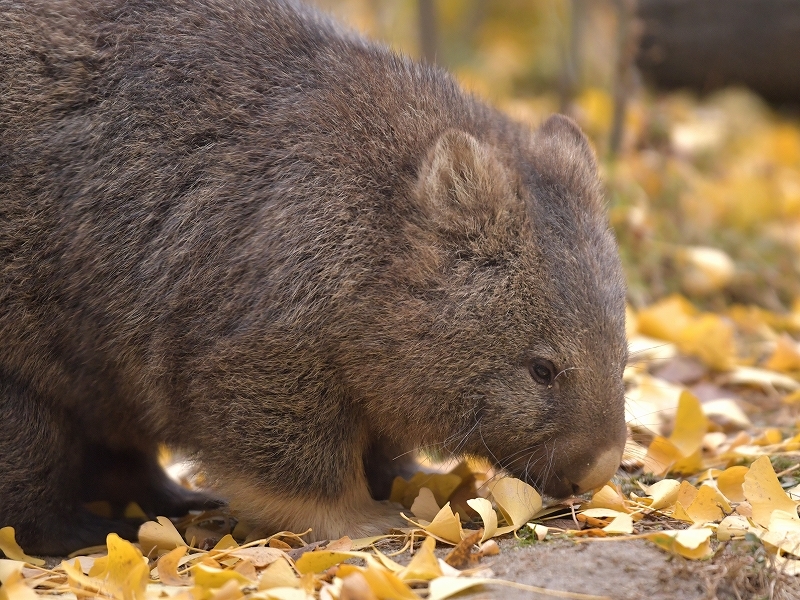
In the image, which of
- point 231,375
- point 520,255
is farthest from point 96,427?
point 520,255

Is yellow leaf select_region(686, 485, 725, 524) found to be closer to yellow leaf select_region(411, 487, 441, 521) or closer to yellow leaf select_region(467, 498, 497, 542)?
yellow leaf select_region(467, 498, 497, 542)

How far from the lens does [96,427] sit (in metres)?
5.23

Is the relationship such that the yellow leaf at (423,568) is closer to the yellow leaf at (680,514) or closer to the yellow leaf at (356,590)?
the yellow leaf at (356,590)

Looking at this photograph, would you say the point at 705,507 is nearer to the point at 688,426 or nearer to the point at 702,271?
the point at 688,426

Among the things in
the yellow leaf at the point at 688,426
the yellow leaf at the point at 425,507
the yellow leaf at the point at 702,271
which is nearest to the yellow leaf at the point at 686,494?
the yellow leaf at the point at 688,426

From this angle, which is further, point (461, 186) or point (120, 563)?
point (461, 186)

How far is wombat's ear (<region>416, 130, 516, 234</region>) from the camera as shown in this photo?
4609 mm

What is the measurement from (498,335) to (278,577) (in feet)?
4.64

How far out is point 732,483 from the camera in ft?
16.4

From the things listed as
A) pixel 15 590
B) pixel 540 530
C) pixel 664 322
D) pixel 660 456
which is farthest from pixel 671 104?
pixel 15 590

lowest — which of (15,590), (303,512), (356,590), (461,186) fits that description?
(15,590)

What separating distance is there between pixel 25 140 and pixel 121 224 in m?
0.60

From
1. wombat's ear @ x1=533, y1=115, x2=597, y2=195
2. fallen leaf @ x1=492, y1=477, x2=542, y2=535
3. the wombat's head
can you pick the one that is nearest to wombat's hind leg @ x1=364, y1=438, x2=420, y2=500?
the wombat's head

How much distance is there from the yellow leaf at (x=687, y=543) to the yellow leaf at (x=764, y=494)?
52 cm
